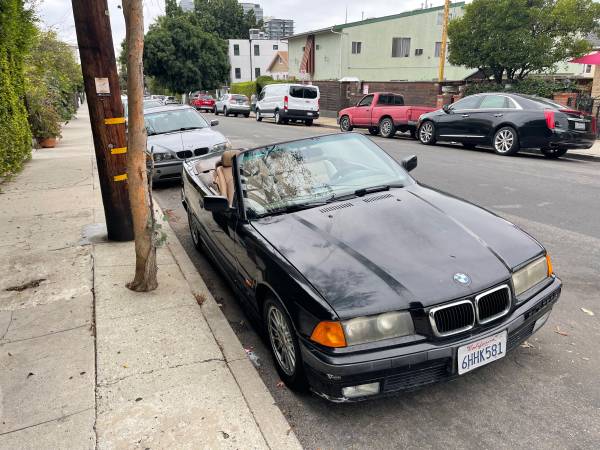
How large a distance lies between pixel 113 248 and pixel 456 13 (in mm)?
32875

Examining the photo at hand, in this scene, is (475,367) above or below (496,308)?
below

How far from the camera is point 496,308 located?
2617mm

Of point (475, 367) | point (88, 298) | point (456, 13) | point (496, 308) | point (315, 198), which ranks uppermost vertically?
point (456, 13)

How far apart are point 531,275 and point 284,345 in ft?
5.27

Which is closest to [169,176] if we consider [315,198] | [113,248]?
[113,248]

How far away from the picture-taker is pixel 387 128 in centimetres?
1706

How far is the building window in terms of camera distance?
33.8m

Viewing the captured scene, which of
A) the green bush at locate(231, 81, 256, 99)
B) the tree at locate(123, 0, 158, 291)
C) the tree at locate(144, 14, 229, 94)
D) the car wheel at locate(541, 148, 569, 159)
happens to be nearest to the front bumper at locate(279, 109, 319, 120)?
the car wheel at locate(541, 148, 569, 159)

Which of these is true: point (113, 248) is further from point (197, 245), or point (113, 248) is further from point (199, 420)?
point (199, 420)

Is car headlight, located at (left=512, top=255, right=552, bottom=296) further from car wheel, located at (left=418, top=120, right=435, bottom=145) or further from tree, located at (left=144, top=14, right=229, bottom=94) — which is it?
tree, located at (left=144, top=14, right=229, bottom=94)

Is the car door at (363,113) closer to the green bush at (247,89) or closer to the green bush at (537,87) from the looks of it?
the green bush at (537,87)

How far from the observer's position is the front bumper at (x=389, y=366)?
2365 millimetres

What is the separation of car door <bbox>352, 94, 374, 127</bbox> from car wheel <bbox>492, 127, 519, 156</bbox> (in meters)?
6.53

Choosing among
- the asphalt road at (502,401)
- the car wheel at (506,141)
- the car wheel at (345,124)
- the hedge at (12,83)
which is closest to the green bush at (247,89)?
the car wheel at (345,124)
